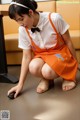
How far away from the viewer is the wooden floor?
1.37 meters

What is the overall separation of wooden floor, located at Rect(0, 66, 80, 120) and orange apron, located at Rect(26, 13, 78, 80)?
0.13m

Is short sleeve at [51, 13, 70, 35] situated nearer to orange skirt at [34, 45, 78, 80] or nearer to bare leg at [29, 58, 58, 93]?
orange skirt at [34, 45, 78, 80]

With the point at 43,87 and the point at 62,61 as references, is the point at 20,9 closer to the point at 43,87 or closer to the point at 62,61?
the point at 62,61

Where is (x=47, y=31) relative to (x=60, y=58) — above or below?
above

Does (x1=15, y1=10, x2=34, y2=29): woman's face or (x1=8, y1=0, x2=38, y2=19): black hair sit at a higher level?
(x1=8, y1=0, x2=38, y2=19): black hair

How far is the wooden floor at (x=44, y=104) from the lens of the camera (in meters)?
1.37

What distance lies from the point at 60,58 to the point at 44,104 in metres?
0.36

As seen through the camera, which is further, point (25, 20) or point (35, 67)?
point (35, 67)

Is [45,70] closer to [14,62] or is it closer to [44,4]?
[14,62]

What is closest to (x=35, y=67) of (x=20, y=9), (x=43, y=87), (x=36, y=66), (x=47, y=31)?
(x=36, y=66)

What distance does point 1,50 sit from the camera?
6.96 ft

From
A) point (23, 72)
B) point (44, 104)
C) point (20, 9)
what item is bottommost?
point (44, 104)

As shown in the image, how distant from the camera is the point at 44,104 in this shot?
153 centimetres

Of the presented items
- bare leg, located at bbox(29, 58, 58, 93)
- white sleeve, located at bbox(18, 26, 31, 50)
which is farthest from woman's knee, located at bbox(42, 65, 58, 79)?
white sleeve, located at bbox(18, 26, 31, 50)
